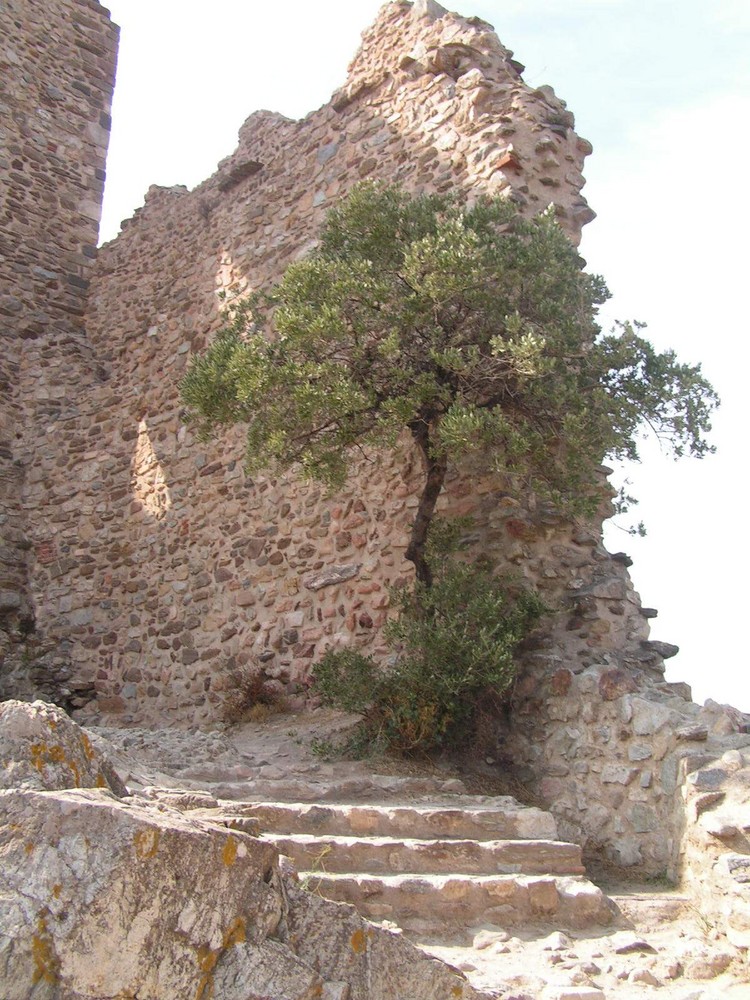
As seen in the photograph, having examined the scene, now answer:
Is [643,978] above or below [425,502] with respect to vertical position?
below

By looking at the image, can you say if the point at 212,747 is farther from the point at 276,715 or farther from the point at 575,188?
the point at 575,188

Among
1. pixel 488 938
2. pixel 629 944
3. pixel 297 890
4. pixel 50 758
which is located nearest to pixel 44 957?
pixel 50 758

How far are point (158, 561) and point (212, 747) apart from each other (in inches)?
143

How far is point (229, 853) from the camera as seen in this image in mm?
2951

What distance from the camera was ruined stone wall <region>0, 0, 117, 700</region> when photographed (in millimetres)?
11219

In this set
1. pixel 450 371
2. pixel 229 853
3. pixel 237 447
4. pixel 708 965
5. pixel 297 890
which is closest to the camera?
pixel 229 853

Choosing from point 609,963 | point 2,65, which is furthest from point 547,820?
point 2,65

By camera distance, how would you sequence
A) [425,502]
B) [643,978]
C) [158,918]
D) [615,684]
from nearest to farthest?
[158,918] < [643,978] < [615,684] < [425,502]

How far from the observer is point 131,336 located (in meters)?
11.4

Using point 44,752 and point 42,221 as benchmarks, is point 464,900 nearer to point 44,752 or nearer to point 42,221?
→ point 44,752

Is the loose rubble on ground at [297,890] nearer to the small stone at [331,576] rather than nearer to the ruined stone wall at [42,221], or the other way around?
the small stone at [331,576]

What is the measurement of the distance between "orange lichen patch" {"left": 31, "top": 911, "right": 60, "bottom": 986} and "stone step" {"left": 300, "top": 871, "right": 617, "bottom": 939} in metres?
1.68

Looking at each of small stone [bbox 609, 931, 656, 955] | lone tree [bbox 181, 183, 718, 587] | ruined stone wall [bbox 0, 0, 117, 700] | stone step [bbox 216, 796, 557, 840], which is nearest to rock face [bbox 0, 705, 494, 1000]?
small stone [bbox 609, 931, 656, 955]

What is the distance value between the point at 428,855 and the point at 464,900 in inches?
13.1
